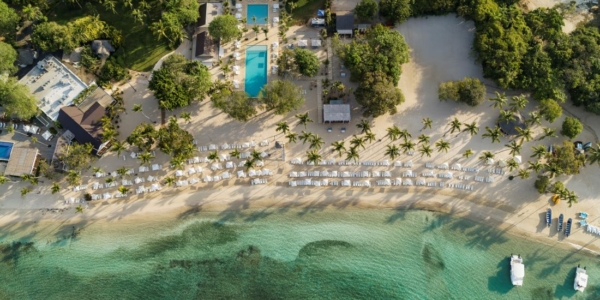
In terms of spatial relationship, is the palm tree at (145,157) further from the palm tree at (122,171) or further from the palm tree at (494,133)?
the palm tree at (494,133)

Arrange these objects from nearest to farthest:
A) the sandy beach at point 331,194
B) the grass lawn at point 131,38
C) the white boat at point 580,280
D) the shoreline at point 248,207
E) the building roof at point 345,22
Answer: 1. the white boat at point 580,280
2. the sandy beach at point 331,194
3. the shoreline at point 248,207
4. the building roof at point 345,22
5. the grass lawn at point 131,38

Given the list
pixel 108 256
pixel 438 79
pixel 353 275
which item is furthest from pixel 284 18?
pixel 108 256

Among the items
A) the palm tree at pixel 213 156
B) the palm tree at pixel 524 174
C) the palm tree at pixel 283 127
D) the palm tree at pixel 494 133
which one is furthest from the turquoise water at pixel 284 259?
the palm tree at pixel 494 133

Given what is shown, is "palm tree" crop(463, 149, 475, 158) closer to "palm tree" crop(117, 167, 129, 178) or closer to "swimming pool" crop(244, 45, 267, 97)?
"swimming pool" crop(244, 45, 267, 97)

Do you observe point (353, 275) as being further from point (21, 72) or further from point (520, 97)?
point (21, 72)

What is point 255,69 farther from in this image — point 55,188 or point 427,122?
point 55,188

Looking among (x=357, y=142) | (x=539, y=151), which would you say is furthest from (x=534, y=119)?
(x=357, y=142)

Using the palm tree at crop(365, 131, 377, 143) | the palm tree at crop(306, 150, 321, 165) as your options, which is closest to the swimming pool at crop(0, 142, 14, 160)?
the palm tree at crop(306, 150, 321, 165)
